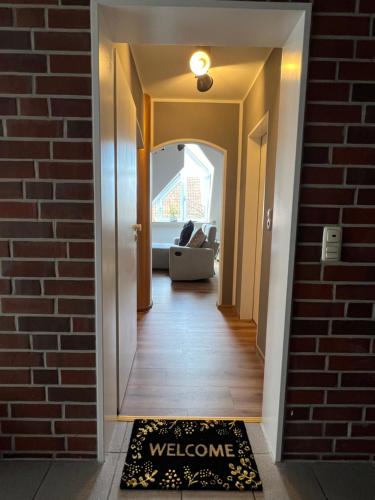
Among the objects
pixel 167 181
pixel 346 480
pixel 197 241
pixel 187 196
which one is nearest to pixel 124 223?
pixel 346 480

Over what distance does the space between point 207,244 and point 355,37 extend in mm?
4133

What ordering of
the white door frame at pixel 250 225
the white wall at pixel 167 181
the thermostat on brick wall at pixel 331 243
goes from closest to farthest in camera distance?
1. the thermostat on brick wall at pixel 331 243
2. the white door frame at pixel 250 225
3. the white wall at pixel 167 181

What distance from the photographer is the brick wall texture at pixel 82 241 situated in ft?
4.01

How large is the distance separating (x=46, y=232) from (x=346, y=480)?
5.51ft

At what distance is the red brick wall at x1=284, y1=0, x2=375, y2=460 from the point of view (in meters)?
1.25

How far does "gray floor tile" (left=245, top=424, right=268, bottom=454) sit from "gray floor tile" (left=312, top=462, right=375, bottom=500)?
0.23 meters

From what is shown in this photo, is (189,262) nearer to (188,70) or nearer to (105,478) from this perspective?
(188,70)

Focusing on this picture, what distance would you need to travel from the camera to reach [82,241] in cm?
129

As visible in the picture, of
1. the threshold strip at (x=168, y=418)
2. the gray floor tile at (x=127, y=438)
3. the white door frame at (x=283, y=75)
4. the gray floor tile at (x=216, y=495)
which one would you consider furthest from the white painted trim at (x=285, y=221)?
the gray floor tile at (x=127, y=438)

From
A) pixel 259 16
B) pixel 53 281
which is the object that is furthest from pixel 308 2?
pixel 53 281

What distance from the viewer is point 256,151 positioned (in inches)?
127

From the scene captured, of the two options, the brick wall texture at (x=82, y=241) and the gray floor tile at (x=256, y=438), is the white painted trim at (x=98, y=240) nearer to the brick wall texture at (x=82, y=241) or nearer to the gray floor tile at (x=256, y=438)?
the brick wall texture at (x=82, y=241)

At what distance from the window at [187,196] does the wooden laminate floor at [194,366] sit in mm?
4355

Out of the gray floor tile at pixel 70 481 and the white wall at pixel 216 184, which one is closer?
the gray floor tile at pixel 70 481
